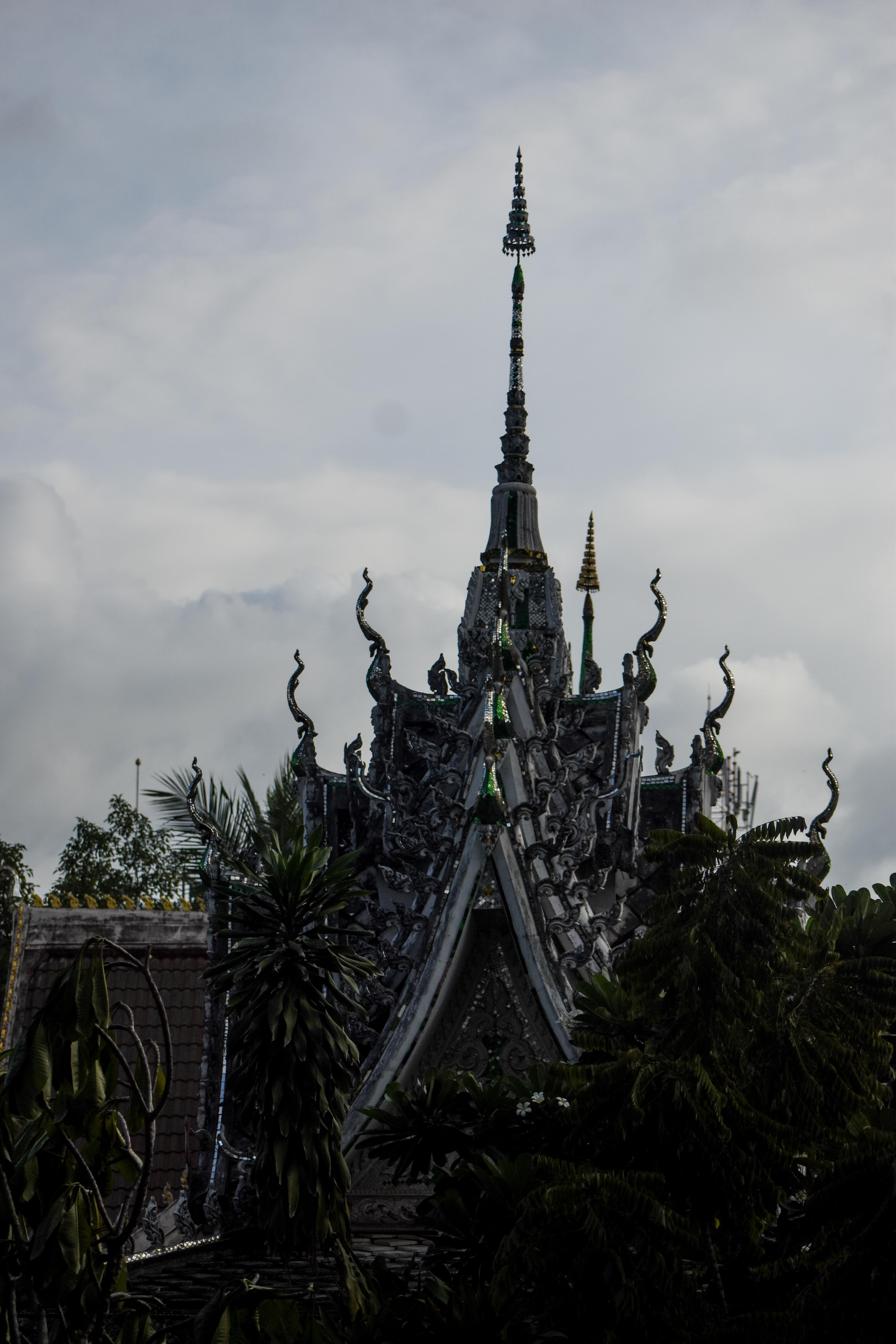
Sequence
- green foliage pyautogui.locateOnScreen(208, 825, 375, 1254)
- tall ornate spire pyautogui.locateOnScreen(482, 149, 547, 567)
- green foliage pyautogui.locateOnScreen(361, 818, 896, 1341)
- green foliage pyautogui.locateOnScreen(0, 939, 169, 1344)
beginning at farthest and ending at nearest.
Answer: tall ornate spire pyautogui.locateOnScreen(482, 149, 547, 567) < green foliage pyautogui.locateOnScreen(208, 825, 375, 1254) < green foliage pyautogui.locateOnScreen(0, 939, 169, 1344) < green foliage pyautogui.locateOnScreen(361, 818, 896, 1341)


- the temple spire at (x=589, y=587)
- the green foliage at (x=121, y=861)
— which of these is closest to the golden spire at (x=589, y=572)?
the temple spire at (x=589, y=587)

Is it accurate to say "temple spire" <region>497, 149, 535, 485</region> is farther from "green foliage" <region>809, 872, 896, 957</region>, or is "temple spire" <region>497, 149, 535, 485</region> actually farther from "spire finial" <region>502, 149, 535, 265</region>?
"green foliage" <region>809, 872, 896, 957</region>

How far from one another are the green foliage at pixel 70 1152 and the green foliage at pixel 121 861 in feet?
62.8

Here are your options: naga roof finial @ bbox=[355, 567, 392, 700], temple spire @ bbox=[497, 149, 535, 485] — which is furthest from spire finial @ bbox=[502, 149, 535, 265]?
naga roof finial @ bbox=[355, 567, 392, 700]

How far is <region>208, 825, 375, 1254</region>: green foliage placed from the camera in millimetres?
11383

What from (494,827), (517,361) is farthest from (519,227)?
(494,827)

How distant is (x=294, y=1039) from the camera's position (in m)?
11.5

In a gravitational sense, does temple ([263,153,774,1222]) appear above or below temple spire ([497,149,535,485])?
below

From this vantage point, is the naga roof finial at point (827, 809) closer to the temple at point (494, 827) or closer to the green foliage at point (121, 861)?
the temple at point (494, 827)

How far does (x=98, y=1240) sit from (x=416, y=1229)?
6809 mm

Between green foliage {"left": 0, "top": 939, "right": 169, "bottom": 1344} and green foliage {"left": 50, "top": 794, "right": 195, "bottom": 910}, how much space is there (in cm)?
1915

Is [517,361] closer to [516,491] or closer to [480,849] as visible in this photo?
[516,491]

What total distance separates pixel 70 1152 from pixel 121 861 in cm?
2065

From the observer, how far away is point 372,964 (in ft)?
39.4
